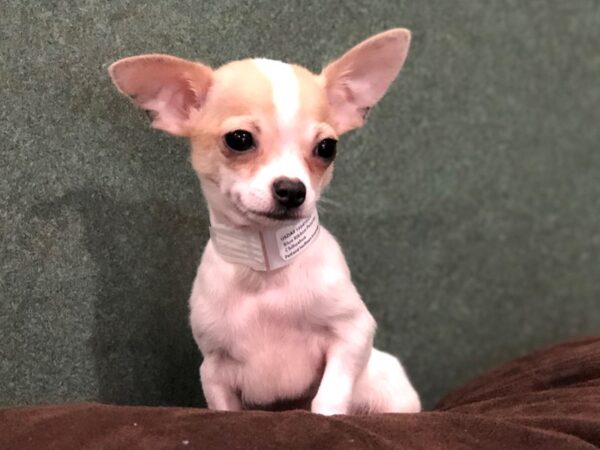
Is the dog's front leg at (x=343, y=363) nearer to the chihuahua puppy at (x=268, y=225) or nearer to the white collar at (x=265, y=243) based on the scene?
the chihuahua puppy at (x=268, y=225)

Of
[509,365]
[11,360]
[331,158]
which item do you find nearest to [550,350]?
[509,365]

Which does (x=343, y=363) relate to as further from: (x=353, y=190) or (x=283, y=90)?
(x=353, y=190)

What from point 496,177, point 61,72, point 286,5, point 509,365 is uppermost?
point 286,5

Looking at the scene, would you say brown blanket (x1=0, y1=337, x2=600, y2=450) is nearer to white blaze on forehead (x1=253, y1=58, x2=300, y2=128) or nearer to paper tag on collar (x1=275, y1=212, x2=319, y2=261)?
paper tag on collar (x1=275, y1=212, x2=319, y2=261)

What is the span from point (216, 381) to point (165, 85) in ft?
1.34

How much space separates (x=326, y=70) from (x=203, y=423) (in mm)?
507

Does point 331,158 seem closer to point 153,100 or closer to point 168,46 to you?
point 153,100

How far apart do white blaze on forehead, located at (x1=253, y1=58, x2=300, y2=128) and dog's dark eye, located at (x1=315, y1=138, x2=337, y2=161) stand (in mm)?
56

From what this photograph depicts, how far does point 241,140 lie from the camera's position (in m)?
1.00

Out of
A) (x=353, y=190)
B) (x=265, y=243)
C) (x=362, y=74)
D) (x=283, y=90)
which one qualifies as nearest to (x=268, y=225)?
(x=265, y=243)

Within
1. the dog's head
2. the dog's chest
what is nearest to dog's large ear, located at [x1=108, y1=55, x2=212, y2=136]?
the dog's head

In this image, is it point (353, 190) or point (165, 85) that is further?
point (353, 190)

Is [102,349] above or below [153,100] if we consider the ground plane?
below

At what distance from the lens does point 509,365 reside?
1.49 m
